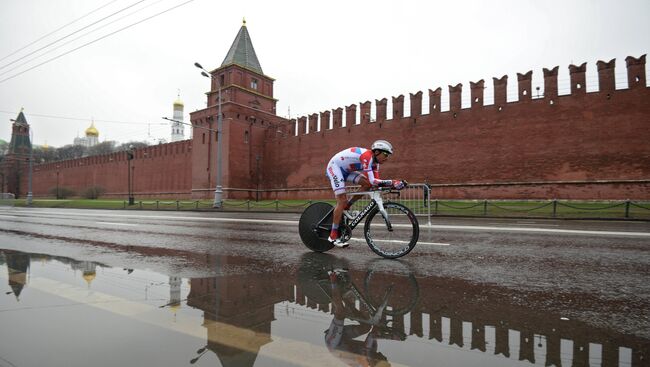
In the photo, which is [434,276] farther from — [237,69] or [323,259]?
[237,69]

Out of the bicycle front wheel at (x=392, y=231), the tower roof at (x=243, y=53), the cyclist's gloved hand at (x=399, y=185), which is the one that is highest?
the tower roof at (x=243, y=53)

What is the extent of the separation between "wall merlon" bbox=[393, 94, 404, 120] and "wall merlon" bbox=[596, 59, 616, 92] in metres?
12.9

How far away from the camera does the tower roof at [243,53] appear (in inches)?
1522

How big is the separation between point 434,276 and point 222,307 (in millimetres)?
2161

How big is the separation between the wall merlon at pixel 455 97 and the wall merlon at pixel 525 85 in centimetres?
389

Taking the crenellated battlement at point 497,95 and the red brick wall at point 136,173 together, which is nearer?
the crenellated battlement at point 497,95

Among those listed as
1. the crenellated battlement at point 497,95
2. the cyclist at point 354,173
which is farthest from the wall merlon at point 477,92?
the cyclist at point 354,173

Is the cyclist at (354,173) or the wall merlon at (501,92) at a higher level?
the wall merlon at (501,92)

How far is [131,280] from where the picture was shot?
11.4ft

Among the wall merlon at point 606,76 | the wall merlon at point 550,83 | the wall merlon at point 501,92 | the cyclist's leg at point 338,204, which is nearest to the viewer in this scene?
the cyclist's leg at point 338,204

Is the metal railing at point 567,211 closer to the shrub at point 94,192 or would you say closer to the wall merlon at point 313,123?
the wall merlon at point 313,123

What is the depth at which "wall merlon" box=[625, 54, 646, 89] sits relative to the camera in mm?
20625

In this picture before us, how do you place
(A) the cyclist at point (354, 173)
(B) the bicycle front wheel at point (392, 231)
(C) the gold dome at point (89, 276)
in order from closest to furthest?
(C) the gold dome at point (89, 276)
(B) the bicycle front wheel at point (392, 231)
(A) the cyclist at point (354, 173)

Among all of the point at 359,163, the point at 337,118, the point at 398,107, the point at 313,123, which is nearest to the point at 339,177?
the point at 359,163
